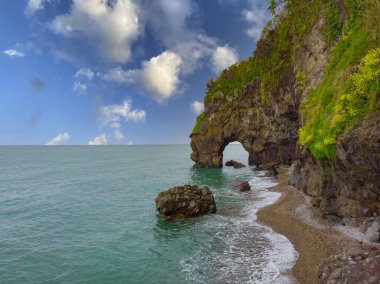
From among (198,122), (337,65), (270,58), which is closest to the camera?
(337,65)

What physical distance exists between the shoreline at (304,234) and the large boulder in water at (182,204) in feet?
18.2

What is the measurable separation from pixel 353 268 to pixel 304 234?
8163mm

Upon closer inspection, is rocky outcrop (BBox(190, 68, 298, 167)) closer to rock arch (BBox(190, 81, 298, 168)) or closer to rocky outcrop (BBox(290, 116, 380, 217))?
rock arch (BBox(190, 81, 298, 168))

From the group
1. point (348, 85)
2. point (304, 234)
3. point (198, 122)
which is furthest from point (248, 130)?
point (348, 85)

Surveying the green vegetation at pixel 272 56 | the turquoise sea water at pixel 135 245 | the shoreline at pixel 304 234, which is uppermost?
the green vegetation at pixel 272 56

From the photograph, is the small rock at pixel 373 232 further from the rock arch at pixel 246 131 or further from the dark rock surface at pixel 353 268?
the rock arch at pixel 246 131

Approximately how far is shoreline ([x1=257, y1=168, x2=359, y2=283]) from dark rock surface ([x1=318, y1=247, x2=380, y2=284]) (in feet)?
2.73

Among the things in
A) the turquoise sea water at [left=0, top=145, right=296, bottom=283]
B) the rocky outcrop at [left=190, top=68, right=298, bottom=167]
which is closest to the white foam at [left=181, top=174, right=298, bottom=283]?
the turquoise sea water at [left=0, top=145, right=296, bottom=283]

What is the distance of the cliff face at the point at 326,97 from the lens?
19.5 meters

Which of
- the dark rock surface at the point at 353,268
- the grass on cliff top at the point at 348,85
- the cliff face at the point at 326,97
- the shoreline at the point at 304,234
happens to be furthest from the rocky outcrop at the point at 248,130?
the dark rock surface at the point at 353,268

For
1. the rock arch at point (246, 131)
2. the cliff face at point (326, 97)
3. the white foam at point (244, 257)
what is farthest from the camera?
the rock arch at point (246, 131)

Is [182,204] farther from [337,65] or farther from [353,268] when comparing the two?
[337,65]

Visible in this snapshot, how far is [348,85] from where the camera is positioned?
70.5 ft

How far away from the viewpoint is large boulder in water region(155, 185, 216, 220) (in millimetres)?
30625
